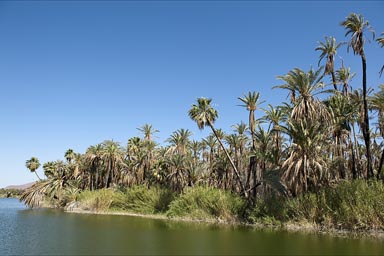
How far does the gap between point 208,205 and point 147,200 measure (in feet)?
48.6

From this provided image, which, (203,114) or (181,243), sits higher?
(203,114)

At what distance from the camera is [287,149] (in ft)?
118

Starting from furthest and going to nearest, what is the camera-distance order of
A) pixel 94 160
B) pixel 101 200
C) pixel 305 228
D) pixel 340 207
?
pixel 94 160 → pixel 101 200 → pixel 305 228 → pixel 340 207

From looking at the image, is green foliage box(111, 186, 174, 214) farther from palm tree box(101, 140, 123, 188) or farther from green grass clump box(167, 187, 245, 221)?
palm tree box(101, 140, 123, 188)

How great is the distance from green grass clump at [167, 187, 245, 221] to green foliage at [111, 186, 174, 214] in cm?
471

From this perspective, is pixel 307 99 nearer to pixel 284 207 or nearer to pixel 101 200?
pixel 284 207

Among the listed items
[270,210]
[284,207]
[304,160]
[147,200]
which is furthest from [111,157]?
[304,160]

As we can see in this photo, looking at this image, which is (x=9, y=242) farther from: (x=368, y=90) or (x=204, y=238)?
(x=368, y=90)

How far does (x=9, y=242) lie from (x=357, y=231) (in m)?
28.6

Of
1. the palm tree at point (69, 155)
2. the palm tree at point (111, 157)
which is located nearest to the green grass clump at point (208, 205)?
the palm tree at point (111, 157)

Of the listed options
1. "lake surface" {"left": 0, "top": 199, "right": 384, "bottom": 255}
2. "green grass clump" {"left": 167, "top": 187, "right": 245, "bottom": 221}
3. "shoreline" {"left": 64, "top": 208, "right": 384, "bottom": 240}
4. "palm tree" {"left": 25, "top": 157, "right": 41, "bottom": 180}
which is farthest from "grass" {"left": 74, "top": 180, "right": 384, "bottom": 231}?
"palm tree" {"left": 25, "top": 157, "right": 41, "bottom": 180}

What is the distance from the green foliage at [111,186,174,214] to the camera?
5259cm

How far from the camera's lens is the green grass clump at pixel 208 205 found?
4081cm

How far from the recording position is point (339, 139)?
136ft
